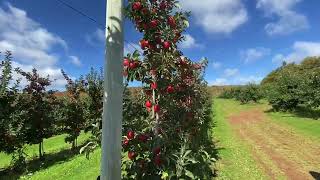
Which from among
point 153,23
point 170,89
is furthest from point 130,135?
point 153,23

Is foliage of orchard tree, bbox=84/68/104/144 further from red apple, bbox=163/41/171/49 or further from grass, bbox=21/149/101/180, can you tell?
red apple, bbox=163/41/171/49

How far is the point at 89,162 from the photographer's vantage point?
15.2m

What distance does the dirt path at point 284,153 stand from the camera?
41.9ft

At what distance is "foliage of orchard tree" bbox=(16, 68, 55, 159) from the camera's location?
1888 centimetres

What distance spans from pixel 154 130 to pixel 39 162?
14.0 meters

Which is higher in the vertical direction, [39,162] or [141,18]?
[141,18]

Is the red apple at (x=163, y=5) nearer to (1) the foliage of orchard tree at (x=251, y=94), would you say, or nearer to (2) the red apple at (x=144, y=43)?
(2) the red apple at (x=144, y=43)

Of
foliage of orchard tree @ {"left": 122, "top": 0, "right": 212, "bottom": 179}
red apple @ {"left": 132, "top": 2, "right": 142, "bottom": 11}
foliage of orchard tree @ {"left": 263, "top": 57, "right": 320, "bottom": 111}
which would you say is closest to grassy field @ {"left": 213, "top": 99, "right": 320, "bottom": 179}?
foliage of orchard tree @ {"left": 263, "top": 57, "right": 320, "bottom": 111}

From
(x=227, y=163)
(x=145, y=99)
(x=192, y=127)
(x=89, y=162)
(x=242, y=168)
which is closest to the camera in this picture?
(x=145, y=99)

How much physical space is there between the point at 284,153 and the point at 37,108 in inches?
472

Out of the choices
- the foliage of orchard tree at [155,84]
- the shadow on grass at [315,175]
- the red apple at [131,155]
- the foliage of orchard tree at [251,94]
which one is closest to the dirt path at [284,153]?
the shadow on grass at [315,175]

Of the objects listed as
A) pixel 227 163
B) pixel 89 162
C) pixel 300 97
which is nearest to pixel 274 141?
pixel 227 163

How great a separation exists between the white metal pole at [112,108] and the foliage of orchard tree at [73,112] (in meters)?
18.4

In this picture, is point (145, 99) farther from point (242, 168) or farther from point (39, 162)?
point (39, 162)
